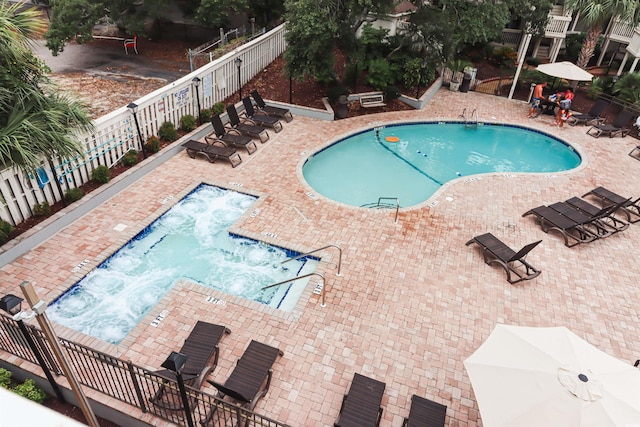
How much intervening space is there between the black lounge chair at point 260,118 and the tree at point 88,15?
33.9 ft

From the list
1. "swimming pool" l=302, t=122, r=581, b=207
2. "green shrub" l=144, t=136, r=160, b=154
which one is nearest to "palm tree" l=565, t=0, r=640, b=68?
"swimming pool" l=302, t=122, r=581, b=207

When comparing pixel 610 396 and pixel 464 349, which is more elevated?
pixel 610 396

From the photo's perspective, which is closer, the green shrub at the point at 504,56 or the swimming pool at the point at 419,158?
the swimming pool at the point at 419,158

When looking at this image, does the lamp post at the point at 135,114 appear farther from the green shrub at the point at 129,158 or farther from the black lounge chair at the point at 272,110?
the black lounge chair at the point at 272,110

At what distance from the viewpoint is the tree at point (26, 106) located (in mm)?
8078

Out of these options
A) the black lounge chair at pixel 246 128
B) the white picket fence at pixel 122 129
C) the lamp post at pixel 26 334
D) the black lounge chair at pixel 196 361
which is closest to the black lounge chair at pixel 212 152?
the white picket fence at pixel 122 129

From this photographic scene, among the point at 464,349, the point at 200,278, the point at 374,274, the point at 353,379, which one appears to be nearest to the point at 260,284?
the point at 200,278

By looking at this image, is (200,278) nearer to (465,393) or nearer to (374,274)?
(374,274)

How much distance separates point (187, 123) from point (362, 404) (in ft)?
38.9

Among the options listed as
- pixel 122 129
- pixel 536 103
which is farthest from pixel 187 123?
pixel 536 103

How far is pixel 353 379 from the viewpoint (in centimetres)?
711

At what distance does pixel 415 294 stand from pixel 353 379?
114 inches

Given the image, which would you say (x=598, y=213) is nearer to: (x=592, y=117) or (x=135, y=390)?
(x=592, y=117)

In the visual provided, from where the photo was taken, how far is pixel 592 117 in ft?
60.8
